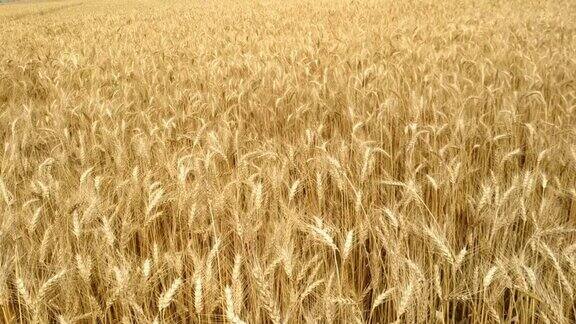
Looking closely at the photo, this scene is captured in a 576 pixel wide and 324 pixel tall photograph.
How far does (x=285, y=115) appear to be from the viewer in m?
2.67

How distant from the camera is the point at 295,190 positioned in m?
1.44

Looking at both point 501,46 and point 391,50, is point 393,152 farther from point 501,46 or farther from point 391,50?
point 501,46

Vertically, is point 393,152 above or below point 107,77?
below

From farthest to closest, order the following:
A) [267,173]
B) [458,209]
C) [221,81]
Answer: [221,81]
[267,173]
[458,209]

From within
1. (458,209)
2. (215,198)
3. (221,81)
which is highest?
(221,81)

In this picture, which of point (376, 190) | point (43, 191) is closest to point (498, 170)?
point (376, 190)

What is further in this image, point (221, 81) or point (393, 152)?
point (221, 81)

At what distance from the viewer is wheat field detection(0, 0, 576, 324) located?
1073mm

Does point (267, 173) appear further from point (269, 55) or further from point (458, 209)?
point (269, 55)

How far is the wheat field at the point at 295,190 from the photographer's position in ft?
3.52

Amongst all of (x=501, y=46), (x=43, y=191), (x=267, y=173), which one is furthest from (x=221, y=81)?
(x=501, y=46)

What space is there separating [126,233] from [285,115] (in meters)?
1.54

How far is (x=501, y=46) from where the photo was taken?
170 inches

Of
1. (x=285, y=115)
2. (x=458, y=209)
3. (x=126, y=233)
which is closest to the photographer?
(x=126, y=233)
